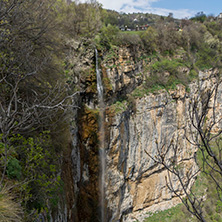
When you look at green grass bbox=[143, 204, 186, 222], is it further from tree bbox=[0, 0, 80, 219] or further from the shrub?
the shrub

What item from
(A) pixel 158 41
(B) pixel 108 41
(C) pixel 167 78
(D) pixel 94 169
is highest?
(A) pixel 158 41

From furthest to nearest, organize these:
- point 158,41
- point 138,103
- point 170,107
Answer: point 158,41 < point 170,107 < point 138,103

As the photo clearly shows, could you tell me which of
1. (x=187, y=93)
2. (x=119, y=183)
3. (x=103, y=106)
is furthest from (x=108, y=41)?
(x=119, y=183)

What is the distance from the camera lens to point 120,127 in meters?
10.7

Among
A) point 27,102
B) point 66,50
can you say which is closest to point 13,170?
point 27,102

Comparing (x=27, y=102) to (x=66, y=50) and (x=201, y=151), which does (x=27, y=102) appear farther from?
(x=66, y=50)

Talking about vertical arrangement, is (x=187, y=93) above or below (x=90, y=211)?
above

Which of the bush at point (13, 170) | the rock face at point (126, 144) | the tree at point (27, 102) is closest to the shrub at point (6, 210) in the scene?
the tree at point (27, 102)

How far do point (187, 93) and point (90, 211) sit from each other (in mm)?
11013

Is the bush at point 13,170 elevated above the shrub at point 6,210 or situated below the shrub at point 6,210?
above

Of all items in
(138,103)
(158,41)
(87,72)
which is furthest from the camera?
(158,41)

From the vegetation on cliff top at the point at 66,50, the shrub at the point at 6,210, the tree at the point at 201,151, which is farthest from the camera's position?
the vegetation on cliff top at the point at 66,50

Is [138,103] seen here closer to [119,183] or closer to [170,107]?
[170,107]

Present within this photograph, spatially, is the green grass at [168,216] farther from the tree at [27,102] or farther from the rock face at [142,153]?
the tree at [27,102]
